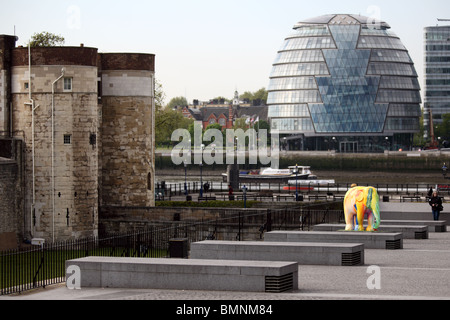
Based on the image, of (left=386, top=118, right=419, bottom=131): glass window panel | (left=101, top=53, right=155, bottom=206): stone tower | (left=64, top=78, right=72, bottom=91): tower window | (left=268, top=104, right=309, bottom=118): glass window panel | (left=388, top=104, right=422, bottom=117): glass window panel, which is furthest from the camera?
(left=268, top=104, right=309, bottom=118): glass window panel

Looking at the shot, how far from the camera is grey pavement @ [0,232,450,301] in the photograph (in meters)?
22.4

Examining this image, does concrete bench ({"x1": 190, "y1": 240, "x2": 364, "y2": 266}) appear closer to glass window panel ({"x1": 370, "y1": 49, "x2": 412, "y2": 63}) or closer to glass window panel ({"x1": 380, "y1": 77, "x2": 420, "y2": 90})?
glass window panel ({"x1": 370, "y1": 49, "x2": 412, "y2": 63})

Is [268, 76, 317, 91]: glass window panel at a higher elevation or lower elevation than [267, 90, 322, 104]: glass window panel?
higher

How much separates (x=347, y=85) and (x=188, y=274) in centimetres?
15572

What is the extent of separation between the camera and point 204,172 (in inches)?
5591

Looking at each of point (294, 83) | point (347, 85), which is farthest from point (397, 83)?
point (294, 83)

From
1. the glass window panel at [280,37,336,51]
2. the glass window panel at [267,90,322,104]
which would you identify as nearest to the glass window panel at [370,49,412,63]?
the glass window panel at [280,37,336,51]

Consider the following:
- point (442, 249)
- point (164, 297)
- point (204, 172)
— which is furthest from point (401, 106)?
point (164, 297)

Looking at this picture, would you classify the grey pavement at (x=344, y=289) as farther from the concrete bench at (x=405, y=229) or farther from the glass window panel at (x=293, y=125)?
the glass window panel at (x=293, y=125)

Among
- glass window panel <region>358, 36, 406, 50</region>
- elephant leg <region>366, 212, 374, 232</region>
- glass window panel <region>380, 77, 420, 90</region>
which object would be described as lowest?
elephant leg <region>366, 212, 374, 232</region>

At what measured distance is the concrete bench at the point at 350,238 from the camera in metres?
34.0

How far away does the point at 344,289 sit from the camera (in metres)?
23.7

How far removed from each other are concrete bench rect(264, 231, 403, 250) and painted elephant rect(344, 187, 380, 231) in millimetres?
812

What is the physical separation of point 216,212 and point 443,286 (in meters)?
27.1
